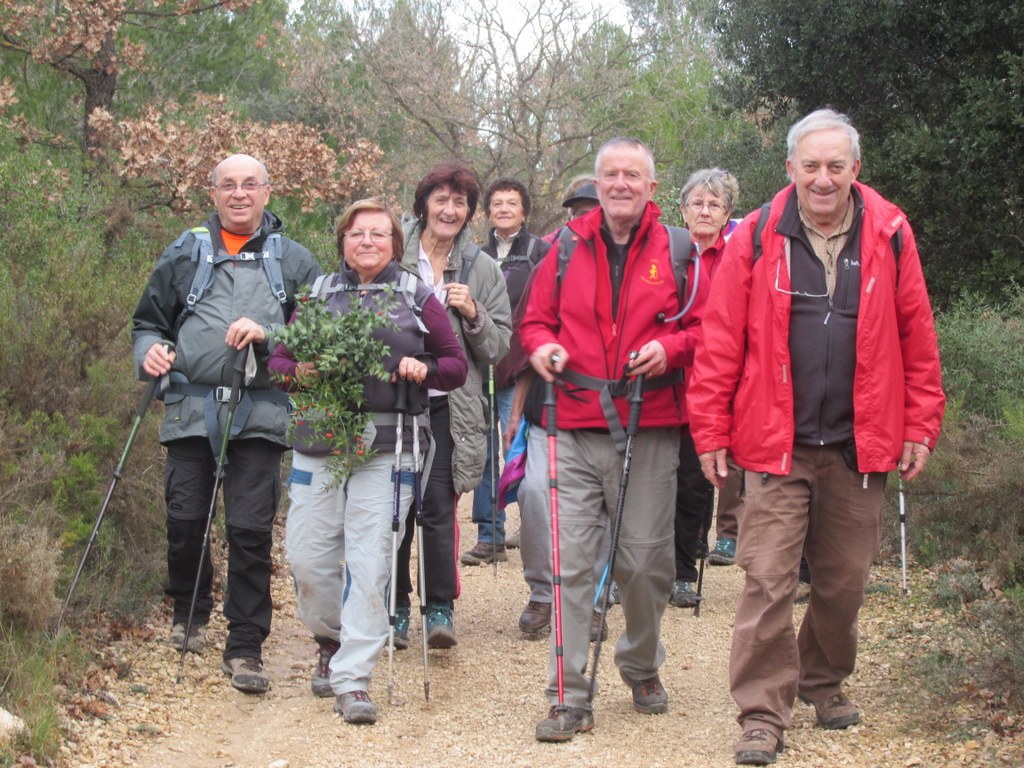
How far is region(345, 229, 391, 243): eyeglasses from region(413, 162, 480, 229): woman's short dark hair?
1012mm

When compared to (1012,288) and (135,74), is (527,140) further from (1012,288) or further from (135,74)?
(1012,288)

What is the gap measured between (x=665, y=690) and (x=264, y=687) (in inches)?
73.7

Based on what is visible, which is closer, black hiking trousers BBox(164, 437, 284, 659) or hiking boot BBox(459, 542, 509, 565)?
black hiking trousers BBox(164, 437, 284, 659)

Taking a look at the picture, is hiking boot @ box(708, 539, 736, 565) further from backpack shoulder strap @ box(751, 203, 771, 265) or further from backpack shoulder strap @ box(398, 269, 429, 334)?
backpack shoulder strap @ box(751, 203, 771, 265)

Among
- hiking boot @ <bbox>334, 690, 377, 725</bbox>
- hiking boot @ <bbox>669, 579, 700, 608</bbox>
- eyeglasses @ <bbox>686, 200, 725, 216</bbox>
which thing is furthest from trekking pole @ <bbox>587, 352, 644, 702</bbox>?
eyeglasses @ <bbox>686, 200, 725, 216</bbox>

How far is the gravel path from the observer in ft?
17.0

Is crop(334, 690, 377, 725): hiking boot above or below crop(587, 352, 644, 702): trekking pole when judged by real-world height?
below

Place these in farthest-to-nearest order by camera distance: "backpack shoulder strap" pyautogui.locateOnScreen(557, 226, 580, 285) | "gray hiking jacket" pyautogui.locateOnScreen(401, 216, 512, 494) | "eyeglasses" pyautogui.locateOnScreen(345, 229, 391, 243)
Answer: "gray hiking jacket" pyautogui.locateOnScreen(401, 216, 512, 494) < "eyeglasses" pyautogui.locateOnScreen(345, 229, 391, 243) < "backpack shoulder strap" pyautogui.locateOnScreen(557, 226, 580, 285)

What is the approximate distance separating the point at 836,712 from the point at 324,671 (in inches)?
91.7

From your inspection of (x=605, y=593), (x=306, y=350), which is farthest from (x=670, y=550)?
(x=306, y=350)

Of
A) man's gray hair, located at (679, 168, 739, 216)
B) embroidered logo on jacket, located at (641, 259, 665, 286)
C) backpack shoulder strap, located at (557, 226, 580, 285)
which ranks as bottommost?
embroidered logo on jacket, located at (641, 259, 665, 286)

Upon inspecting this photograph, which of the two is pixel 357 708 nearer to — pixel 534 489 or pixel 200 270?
pixel 534 489

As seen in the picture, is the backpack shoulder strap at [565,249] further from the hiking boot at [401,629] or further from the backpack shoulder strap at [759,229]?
the hiking boot at [401,629]

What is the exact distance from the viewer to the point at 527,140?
26.1 metres
